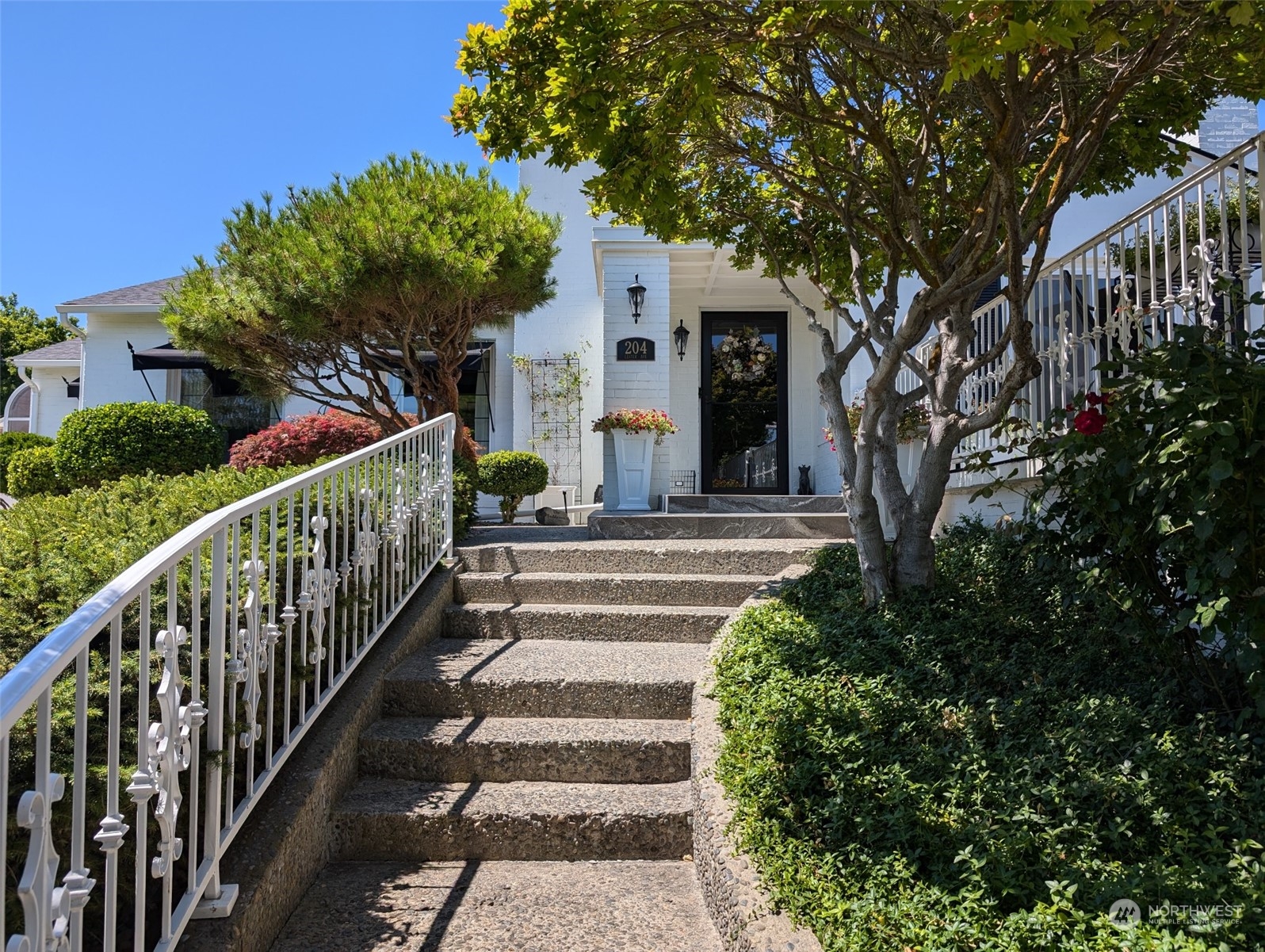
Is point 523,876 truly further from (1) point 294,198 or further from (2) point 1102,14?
(1) point 294,198

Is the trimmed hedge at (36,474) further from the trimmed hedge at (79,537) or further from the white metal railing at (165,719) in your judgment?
the white metal railing at (165,719)

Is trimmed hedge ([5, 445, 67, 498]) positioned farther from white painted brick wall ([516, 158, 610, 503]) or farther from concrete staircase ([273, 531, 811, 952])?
concrete staircase ([273, 531, 811, 952])

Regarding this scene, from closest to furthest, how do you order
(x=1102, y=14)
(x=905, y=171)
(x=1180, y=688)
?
(x=1180, y=688) → (x=1102, y=14) → (x=905, y=171)

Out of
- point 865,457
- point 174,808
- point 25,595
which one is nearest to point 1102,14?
point 865,457

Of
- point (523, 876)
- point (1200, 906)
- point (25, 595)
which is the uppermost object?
point (25, 595)

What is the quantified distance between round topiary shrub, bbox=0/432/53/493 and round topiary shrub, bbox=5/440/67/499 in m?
2.66

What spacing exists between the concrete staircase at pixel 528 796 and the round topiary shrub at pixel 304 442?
4.67 m

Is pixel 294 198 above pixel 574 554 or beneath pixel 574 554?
above

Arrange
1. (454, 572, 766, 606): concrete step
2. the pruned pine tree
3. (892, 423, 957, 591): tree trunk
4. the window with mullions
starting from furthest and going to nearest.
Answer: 1. the window with mullions
2. the pruned pine tree
3. (454, 572, 766, 606): concrete step
4. (892, 423, 957, 591): tree trunk

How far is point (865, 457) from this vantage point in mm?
4129

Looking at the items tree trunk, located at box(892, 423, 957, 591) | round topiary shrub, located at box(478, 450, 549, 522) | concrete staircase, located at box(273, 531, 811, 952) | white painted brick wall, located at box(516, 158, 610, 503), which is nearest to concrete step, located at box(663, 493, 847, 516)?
round topiary shrub, located at box(478, 450, 549, 522)

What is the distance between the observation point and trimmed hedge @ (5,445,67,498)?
9322 mm

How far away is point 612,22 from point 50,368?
1685cm

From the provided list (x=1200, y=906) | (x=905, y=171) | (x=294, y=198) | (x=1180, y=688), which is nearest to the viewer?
(x=1200, y=906)
